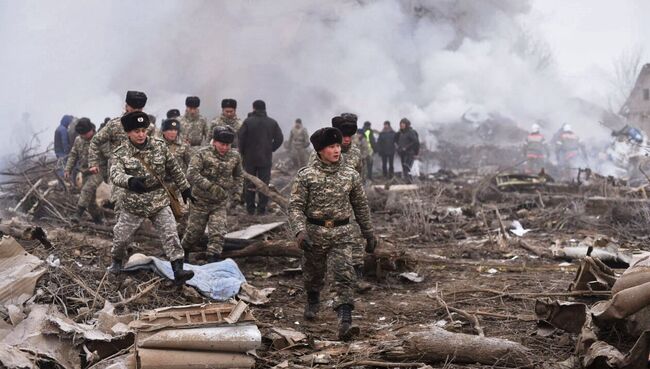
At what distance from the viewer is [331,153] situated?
514 centimetres

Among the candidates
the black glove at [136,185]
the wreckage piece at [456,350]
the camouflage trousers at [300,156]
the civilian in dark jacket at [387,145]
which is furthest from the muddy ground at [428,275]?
the civilian in dark jacket at [387,145]

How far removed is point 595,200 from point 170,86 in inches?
611

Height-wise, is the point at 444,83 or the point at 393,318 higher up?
the point at 444,83

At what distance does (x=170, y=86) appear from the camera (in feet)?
73.7

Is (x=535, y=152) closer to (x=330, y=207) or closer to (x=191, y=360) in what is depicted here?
(x=330, y=207)

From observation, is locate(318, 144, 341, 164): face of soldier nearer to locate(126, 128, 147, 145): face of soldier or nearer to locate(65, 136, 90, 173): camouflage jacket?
locate(126, 128, 147, 145): face of soldier

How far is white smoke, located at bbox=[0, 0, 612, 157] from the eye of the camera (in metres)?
19.8

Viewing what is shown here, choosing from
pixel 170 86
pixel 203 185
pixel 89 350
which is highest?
pixel 170 86

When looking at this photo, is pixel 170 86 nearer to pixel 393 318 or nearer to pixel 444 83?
pixel 444 83

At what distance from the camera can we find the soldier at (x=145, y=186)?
5746 millimetres

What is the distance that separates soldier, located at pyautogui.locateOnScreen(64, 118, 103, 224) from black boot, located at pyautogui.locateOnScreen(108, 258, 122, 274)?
116 inches

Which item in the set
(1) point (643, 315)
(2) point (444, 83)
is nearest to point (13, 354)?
(1) point (643, 315)

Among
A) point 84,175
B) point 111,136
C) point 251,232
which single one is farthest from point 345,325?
point 84,175

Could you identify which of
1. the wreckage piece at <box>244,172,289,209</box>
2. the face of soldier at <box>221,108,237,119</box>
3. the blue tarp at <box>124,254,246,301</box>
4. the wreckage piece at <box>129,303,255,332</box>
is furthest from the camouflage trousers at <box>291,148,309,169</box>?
the wreckage piece at <box>129,303,255,332</box>
